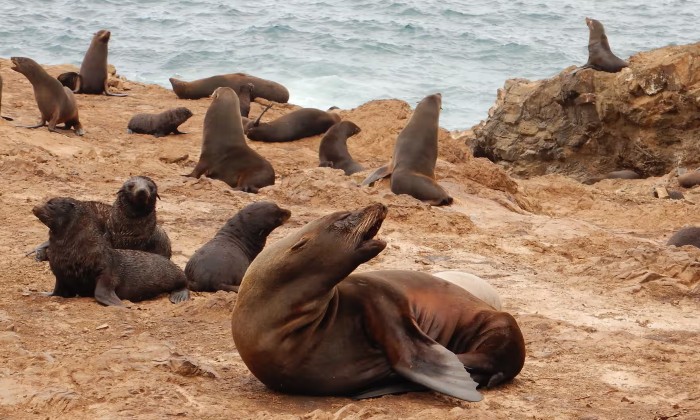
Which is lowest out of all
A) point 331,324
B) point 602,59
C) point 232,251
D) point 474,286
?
point 602,59

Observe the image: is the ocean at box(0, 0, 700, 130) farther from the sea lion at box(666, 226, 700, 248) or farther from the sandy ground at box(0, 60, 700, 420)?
the sea lion at box(666, 226, 700, 248)

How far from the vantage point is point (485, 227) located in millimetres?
9844

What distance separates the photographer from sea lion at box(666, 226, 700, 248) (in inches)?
365

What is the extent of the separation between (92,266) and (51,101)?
6.62 m

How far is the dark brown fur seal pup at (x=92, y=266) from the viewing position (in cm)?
661

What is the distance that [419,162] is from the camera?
11469 millimetres

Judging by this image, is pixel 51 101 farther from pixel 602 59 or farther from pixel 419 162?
pixel 602 59

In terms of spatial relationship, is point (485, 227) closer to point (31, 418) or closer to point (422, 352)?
point (422, 352)

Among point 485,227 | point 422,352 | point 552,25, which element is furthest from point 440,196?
point 552,25

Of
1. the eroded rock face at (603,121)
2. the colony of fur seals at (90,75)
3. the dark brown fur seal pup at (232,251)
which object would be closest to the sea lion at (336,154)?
the eroded rock face at (603,121)

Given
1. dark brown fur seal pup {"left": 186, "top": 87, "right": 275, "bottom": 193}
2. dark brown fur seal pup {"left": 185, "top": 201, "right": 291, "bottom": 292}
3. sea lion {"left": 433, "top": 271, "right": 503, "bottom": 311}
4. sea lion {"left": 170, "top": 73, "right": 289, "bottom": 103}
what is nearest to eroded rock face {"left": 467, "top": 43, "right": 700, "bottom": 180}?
sea lion {"left": 170, "top": 73, "right": 289, "bottom": 103}

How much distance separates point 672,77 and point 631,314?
8.84 metres

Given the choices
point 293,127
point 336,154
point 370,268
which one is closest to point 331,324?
point 370,268

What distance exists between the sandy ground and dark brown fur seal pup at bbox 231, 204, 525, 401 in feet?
0.39
